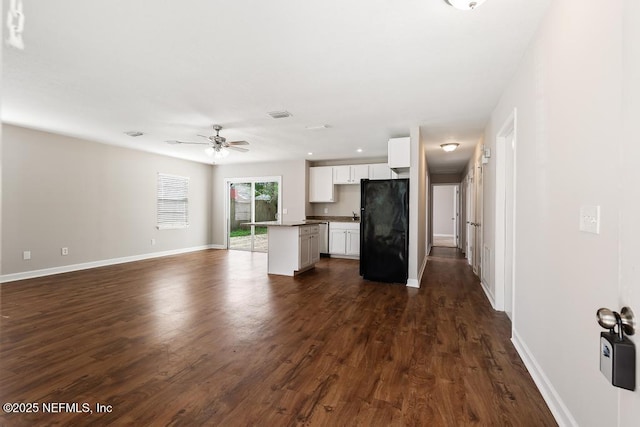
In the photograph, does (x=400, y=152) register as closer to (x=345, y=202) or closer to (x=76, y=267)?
(x=345, y=202)

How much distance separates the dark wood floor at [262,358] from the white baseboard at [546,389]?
5 cm

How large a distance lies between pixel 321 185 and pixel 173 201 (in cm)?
380

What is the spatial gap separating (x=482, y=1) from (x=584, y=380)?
7.52ft

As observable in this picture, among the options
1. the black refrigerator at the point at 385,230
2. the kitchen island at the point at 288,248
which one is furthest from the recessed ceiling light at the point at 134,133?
the black refrigerator at the point at 385,230

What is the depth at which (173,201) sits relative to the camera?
7871 mm

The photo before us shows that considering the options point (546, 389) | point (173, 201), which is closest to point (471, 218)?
point (546, 389)

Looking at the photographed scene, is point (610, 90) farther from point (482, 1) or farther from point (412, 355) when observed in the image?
point (412, 355)

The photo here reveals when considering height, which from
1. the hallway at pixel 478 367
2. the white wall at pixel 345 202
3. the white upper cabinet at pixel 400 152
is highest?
the white upper cabinet at pixel 400 152

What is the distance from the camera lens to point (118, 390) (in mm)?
2123

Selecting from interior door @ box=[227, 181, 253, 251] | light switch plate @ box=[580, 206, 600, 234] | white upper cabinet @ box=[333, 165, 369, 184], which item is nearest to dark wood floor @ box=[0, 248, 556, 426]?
light switch plate @ box=[580, 206, 600, 234]

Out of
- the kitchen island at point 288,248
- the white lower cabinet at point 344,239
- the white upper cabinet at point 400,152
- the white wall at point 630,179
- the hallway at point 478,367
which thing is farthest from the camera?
the white lower cabinet at point 344,239

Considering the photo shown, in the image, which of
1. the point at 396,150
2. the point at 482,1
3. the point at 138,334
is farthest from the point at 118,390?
the point at 396,150

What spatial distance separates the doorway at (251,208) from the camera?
28.1 feet

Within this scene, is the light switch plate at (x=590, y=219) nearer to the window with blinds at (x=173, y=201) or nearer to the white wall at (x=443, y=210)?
the window with blinds at (x=173, y=201)
